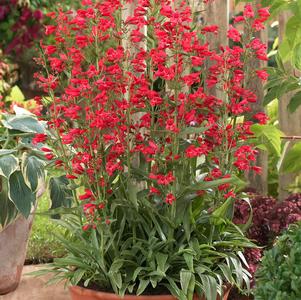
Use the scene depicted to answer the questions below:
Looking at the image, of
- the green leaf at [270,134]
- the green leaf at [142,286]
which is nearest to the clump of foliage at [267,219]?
the green leaf at [270,134]

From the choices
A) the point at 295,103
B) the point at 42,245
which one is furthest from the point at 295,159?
the point at 42,245

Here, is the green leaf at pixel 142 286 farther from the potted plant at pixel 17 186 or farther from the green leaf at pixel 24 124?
the green leaf at pixel 24 124

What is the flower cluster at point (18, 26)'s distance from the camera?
8477mm

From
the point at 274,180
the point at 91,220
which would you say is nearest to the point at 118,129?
the point at 91,220

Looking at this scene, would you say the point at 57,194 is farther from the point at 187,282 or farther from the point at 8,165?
the point at 187,282

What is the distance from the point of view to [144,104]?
9.37 ft

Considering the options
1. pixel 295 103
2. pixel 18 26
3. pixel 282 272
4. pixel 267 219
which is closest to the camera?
pixel 282 272

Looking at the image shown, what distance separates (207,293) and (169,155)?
1.83 feet

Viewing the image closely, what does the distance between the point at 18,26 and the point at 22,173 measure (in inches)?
213

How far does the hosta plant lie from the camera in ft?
11.2

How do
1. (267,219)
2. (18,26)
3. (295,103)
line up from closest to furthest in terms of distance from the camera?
(295,103), (267,219), (18,26)

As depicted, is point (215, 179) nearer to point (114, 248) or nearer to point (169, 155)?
point (169, 155)

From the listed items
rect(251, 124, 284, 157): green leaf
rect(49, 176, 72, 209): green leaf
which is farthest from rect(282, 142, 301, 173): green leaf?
rect(49, 176, 72, 209): green leaf

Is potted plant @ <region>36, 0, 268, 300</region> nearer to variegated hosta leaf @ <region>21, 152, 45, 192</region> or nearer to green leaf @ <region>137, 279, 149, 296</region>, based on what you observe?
green leaf @ <region>137, 279, 149, 296</region>
